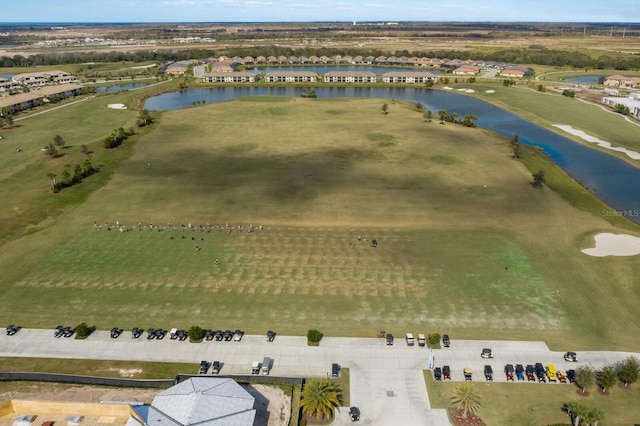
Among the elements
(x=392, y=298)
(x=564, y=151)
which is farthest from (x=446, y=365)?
(x=564, y=151)

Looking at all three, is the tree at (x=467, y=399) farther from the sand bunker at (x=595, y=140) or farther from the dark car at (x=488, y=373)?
the sand bunker at (x=595, y=140)

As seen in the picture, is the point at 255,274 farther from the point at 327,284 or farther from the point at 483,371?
the point at 483,371

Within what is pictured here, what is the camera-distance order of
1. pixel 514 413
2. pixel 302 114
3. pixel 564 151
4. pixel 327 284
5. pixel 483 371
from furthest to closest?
pixel 302 114, pixel 564 151, pixel 327 284, pixel 483 371, pixel 514 413

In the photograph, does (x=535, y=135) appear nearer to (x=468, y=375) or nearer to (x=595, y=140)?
(x=595, y=140)

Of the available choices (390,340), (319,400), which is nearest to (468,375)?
(390,340)

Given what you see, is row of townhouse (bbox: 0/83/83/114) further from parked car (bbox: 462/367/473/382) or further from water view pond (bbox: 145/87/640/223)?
parked car (bbox: 462/367/473/382)

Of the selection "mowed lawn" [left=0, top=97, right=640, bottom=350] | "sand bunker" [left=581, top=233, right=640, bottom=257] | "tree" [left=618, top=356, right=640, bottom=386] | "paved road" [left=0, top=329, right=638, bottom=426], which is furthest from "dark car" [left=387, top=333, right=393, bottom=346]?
"sand bunker" [left=581, top=233, right=640, bottom=257]
